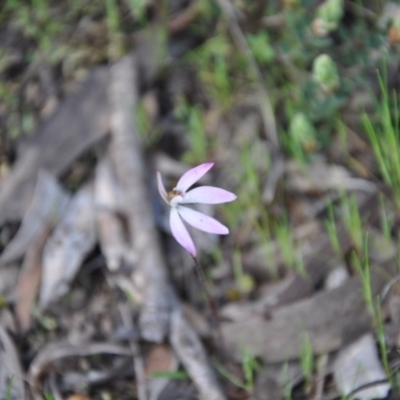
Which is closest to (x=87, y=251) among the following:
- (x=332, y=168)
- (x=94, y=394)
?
(x=94, y=394)

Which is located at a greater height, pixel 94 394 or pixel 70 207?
pixel 70 207

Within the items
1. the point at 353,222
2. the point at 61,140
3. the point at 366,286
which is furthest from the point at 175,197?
the point at 61,140

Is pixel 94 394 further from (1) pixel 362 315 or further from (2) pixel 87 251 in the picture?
(1) pixel 362 315

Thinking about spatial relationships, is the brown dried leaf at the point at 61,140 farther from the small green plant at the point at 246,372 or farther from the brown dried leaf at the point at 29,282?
the small green plant at the point at 246,372

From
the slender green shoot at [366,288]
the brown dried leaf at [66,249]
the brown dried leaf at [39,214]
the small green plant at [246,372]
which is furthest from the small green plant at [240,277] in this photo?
the brown dried leaf at [39,214]

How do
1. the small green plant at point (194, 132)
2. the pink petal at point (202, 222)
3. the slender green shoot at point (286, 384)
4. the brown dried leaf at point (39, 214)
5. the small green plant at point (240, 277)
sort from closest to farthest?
the pink petal at point (202, 222) → the slender green shoot at point (286, 384) → the small green plant at point (240, 277) → the brown dried leaf at point (39, 214) → the small green plant at point (194, 132)

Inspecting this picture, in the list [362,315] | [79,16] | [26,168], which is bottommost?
[362,315]

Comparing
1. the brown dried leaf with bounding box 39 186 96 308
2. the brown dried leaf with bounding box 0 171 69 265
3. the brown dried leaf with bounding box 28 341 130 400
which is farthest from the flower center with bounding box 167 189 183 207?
the brown dried leaf with bounding box 0 171 69 265

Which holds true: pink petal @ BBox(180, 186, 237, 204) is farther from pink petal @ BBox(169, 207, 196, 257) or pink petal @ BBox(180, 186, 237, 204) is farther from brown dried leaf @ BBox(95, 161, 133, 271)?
brown dried leaf @ BBox(95, 161, 133, 271)
